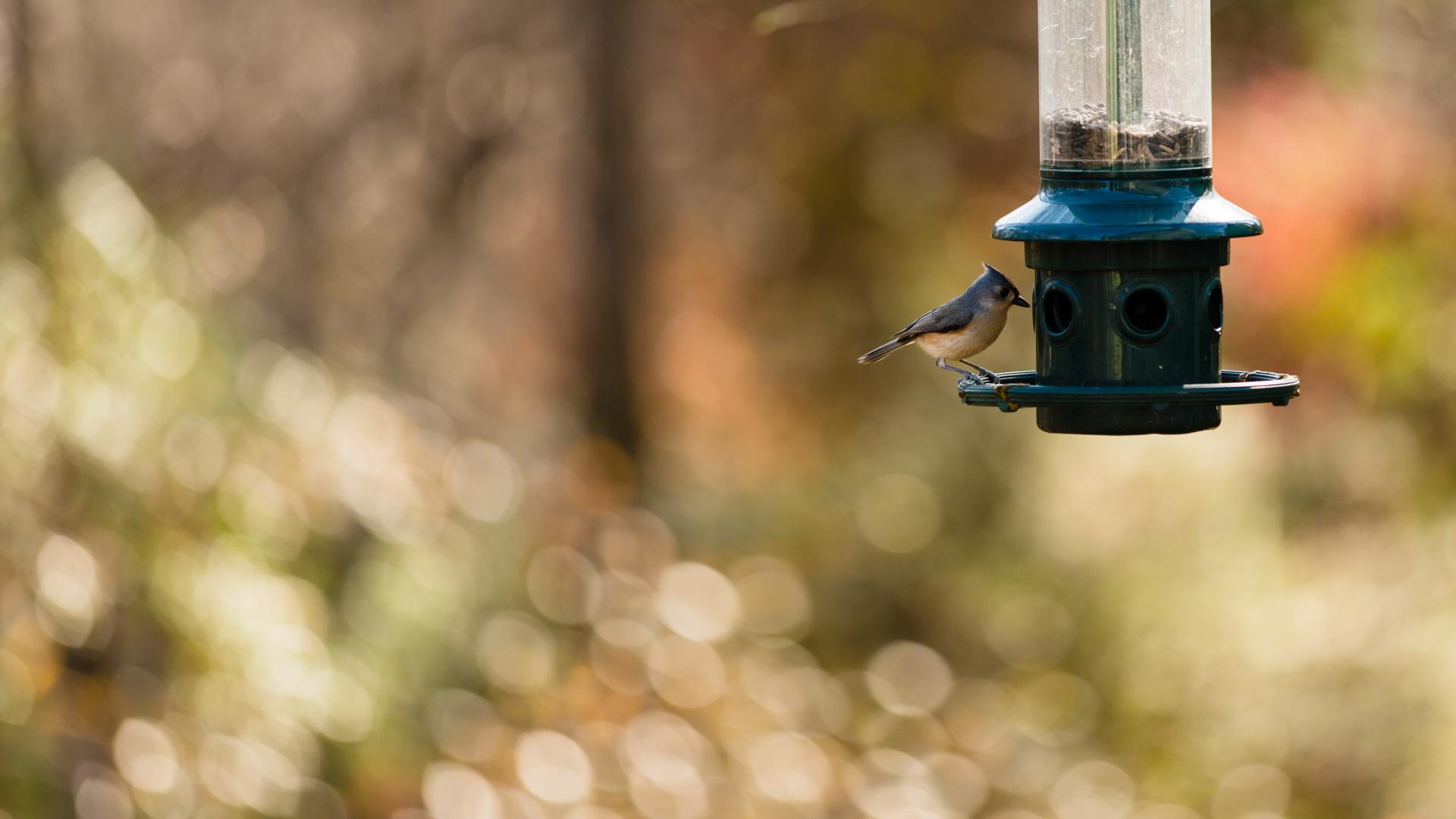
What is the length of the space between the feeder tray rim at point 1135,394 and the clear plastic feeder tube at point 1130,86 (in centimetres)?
57

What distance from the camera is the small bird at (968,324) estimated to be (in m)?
4.34

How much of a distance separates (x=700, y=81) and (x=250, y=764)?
971cm

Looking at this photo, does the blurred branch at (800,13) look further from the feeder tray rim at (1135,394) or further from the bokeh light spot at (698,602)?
the bokeh light spot at (698,602)

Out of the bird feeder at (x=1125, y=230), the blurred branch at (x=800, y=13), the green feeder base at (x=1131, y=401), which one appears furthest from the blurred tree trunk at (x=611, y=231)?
the green feeder base at (x=1131, y=401)

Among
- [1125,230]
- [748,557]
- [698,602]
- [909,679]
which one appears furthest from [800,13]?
[748,557]

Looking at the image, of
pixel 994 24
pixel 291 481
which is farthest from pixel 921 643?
pixel 994 24

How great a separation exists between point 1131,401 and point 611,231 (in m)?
10.5

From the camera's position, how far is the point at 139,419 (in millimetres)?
7645

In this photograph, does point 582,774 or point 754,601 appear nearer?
point 582,774

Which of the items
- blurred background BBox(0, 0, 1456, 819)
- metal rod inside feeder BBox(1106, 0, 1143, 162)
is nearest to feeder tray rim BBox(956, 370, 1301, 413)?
metal rod inside feeder BBox(1106, 0, 1143, 162)

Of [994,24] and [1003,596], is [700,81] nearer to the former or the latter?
[994,24]

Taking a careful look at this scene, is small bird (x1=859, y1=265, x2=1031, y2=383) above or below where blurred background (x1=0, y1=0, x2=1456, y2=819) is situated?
above

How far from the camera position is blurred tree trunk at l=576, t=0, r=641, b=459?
535 inches

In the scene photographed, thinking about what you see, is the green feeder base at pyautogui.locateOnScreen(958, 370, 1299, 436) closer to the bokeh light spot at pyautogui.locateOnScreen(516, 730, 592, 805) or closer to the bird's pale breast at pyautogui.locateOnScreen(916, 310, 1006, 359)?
the bird's pale breast at pyautogui.locateOnScreen(916, 310, 1006, 359)
